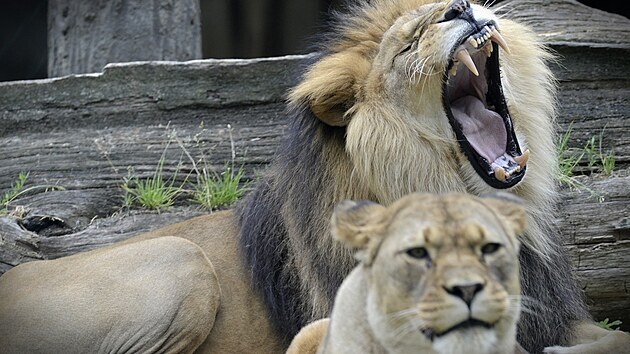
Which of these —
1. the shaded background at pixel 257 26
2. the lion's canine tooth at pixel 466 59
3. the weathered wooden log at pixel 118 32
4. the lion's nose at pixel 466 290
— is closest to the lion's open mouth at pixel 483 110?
the lion's canine tooth at pixel 466 59

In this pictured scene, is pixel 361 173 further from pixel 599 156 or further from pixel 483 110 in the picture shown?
pixel 599 156

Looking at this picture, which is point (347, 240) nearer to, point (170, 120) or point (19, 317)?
point (19, 317)

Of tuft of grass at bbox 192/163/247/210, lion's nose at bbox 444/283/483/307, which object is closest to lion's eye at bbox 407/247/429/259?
lion's nose at bbox 444/283/483/307

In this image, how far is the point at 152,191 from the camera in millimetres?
5406

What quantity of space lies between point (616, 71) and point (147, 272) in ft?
8.93

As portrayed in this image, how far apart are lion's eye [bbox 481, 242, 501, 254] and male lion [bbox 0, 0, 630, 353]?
3.95 ft

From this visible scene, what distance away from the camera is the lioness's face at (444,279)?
2455 millimetres

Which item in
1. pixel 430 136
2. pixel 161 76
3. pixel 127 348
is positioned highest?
pixel 430 136

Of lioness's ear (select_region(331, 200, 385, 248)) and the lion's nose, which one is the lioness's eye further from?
the lion's nose

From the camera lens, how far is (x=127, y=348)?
4.04 m

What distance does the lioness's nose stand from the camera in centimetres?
377

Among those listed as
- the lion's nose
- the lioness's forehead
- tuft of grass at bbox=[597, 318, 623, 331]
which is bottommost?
tuft of grass at bbox=[597, 318, 623, 331]

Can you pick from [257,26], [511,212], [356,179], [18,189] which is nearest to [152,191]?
[18,189]

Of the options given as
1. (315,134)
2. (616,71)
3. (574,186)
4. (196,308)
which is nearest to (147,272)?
(196,308)
